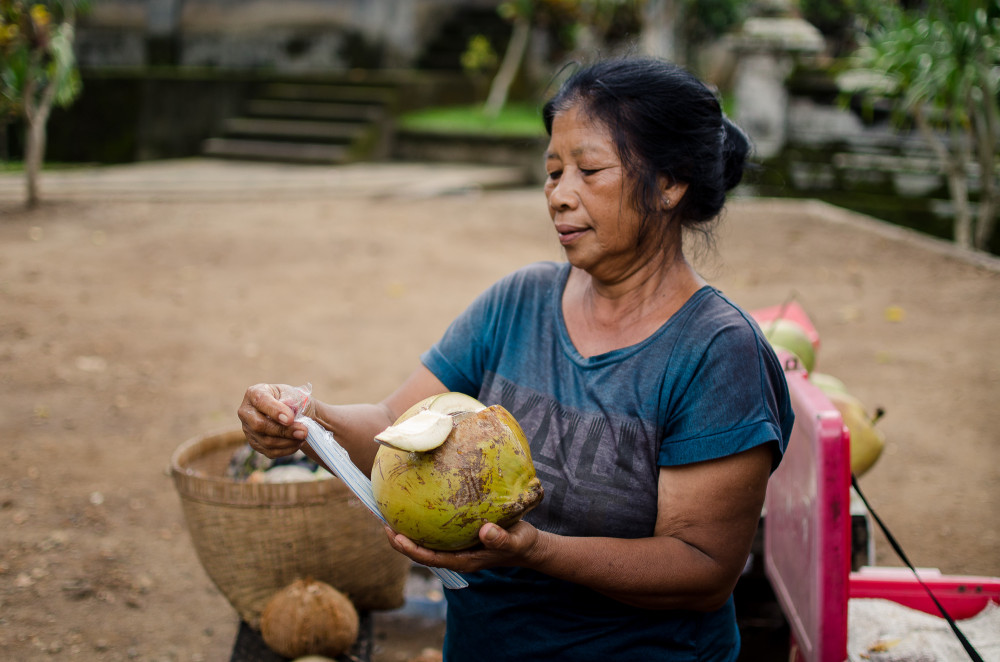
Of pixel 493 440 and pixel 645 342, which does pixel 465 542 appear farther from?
pixel 645 342

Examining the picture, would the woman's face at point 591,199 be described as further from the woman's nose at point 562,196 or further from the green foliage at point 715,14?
the green foliage at point 715,14

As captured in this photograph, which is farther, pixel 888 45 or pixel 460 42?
pixel 460 42

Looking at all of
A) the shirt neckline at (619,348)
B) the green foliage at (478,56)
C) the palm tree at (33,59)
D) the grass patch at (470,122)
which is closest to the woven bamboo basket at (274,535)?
the shirt neckline at (619,348)

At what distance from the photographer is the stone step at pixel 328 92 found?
478 inches

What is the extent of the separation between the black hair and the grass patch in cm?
988

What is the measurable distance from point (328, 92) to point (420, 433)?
11.8 m

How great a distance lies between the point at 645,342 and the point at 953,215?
870cm

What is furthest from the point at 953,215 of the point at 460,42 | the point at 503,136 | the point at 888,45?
the point at 460,42

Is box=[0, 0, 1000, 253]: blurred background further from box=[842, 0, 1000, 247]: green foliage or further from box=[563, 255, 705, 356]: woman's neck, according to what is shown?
box=[563, 255, 705, 356]: woman's neck

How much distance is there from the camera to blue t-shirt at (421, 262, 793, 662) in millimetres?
1535

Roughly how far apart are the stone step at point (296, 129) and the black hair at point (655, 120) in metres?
10.2

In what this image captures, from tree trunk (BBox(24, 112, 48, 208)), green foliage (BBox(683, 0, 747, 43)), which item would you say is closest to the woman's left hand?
tree trunk (BBox(24, 112, 48, 208))

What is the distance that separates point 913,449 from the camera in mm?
3949

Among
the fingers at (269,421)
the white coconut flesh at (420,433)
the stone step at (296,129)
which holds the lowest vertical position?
the stone step at (296,129)
